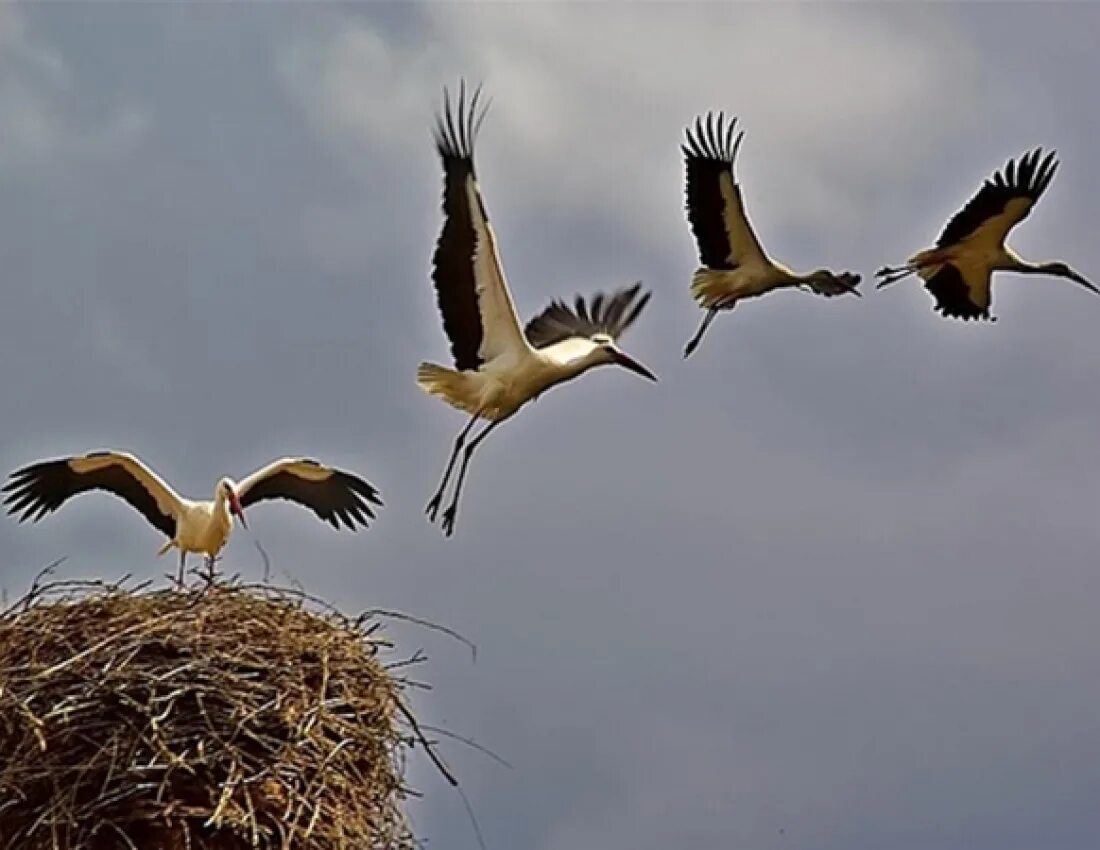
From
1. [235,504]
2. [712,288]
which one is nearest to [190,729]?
[235,504]

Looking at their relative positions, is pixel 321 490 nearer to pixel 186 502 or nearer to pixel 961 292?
pixel 186 502

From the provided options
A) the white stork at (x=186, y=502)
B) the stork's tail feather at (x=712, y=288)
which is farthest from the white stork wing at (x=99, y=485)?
the stork's tail feather at (x=712, y=288)

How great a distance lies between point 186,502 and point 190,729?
297 cm

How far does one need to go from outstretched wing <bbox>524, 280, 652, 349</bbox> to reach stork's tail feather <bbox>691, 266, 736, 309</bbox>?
5.46 ft

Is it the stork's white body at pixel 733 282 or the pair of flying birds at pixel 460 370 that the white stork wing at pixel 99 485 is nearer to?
the pair of flying birds at pixel 460 370

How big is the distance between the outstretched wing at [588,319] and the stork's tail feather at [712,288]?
1.67 metres

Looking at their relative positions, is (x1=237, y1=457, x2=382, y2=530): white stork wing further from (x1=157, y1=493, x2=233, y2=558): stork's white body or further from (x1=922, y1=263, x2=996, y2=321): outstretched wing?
(x1=922, y1=263, x2=996, y2=321): outstretched wing

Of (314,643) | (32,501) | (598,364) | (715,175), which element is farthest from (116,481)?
(715,175)

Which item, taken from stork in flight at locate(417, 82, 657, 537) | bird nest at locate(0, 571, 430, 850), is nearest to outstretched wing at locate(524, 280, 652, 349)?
stork in flight at locate(417, 82, 657, 537)

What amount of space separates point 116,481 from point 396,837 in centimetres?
312

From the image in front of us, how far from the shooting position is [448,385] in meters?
10.6

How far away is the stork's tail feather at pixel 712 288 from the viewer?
13266mm

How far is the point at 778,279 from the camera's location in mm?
13367

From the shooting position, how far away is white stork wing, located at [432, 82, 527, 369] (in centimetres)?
973
